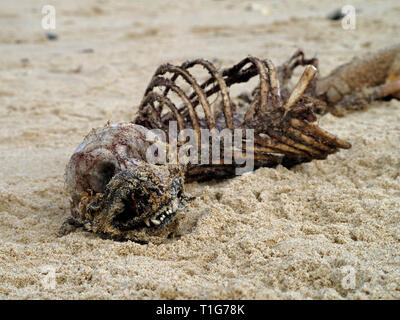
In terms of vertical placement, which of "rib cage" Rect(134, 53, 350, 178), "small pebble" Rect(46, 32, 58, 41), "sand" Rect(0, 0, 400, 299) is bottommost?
"sand" Rect(0, 0, 400, 299)

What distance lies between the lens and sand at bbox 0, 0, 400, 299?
5.04 feet

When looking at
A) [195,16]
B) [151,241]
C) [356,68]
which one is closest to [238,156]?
[151,241]

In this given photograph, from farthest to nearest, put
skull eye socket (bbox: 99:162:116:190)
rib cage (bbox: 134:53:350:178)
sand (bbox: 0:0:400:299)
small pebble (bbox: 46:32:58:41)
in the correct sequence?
small pebble (bbox: 46:32:58:41)
rib cage (bbox: 134:53:350:178)
skull eye socket (bbox: 99:162:116:190)
sand (bbox: 0:0:400:299)

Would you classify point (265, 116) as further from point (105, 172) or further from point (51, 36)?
point (51, 36)

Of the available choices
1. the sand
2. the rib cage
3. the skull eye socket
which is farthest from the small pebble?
the skull eye socket

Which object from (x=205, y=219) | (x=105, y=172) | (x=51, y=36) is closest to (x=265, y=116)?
(x=205, y=219)

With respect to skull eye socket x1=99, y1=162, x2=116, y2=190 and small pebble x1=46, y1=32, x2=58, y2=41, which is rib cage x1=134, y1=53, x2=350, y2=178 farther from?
small pebble x1=46, y1=32, x2=58, y2=41

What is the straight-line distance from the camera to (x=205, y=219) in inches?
79.3

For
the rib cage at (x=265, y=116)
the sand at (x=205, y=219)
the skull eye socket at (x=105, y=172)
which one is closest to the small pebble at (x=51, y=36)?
the sand at (x=205, y=219)

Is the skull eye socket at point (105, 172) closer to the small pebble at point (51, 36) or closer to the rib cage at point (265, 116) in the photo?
the rib cage at point (265, 116)

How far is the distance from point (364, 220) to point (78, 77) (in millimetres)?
3793

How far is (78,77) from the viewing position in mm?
4824

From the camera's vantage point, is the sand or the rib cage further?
the rib cage
